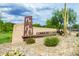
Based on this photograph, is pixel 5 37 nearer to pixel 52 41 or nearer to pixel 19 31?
pixel 19 31

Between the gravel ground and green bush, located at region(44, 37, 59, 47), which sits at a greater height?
green bush, located at region(44, 37, 59, 47)

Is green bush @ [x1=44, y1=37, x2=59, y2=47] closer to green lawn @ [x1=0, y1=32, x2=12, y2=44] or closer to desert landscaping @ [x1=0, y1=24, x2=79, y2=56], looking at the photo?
desert landscaping @ [x1=0, y1=24, x2=79, y2=56]

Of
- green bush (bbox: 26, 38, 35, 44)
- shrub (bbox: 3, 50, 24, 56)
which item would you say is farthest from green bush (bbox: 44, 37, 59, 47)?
shrub (bbox: 3, 50, 24, 56)

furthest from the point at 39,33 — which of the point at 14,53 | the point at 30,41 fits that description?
the point at 14,53

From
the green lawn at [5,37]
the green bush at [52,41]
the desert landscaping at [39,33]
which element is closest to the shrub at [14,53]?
the desert landscaping at [39,33]

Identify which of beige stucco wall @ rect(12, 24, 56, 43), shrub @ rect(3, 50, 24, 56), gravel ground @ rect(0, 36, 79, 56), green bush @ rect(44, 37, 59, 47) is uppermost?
beige stucco wall @ rect(12, 24, 56, 43)

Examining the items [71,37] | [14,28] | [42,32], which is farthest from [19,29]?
[71,37]

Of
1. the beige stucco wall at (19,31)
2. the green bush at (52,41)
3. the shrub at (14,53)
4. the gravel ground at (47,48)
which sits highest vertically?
the beige stucco wall at (19,31)

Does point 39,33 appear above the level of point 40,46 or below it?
above

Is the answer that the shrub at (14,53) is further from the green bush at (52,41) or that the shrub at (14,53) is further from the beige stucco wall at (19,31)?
the green bush at (52,41)

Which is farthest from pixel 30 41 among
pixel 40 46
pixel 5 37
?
pixel 5 37

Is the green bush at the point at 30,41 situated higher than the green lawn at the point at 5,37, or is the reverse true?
the green lawn at the point at 5,37

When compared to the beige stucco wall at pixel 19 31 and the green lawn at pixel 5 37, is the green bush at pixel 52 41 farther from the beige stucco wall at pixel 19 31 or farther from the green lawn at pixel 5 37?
the green lawn at pixel 5 37

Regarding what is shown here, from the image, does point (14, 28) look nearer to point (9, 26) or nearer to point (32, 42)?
point (9, 26)
